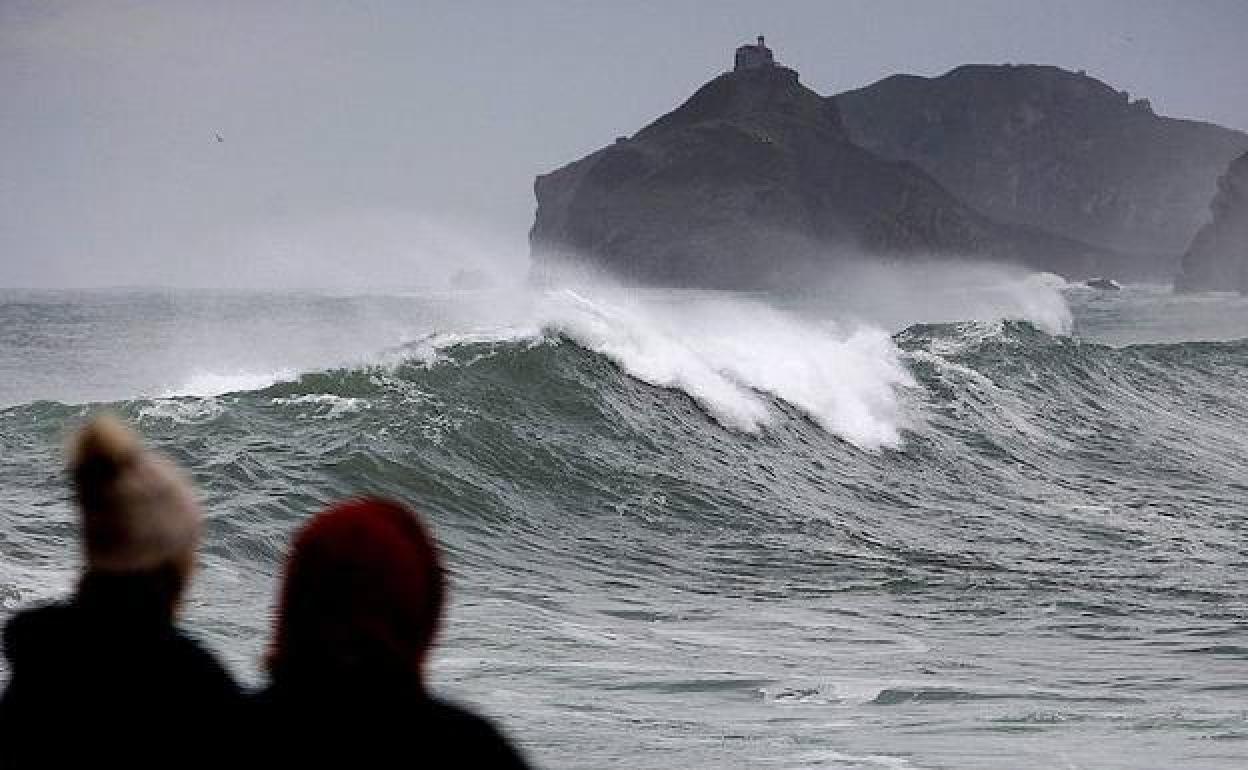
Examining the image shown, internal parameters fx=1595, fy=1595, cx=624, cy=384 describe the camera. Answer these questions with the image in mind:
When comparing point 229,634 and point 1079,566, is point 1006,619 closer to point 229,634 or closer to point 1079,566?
point 1079,566

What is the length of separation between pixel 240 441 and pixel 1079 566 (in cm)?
822

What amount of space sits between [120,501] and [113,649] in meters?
0.19

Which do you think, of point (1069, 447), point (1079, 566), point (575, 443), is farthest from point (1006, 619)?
point (1069, 447)

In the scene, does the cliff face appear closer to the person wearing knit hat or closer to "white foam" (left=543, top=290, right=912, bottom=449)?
"white foam" (left=543, top=290, right=912, bottom=449)

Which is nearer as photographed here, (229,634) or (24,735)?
(24,735)

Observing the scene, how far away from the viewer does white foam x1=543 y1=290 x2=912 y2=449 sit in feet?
74.6

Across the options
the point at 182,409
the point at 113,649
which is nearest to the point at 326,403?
the point at 182,409

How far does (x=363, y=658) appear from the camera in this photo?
1857 mm

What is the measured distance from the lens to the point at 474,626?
1031cm

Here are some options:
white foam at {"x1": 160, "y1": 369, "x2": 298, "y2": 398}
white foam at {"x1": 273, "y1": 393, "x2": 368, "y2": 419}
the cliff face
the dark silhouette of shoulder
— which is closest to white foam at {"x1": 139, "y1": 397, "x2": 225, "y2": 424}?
white foam at {"x1": 160, "y1": 369, "x2": 298, "y2": 398}

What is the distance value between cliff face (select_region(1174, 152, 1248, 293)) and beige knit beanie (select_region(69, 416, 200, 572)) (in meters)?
143

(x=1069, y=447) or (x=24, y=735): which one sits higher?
(x=24, y=735)

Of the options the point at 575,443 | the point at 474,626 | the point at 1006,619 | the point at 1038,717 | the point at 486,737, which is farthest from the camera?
the point at 575,443

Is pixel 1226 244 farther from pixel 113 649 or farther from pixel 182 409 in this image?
pixel 113 649
